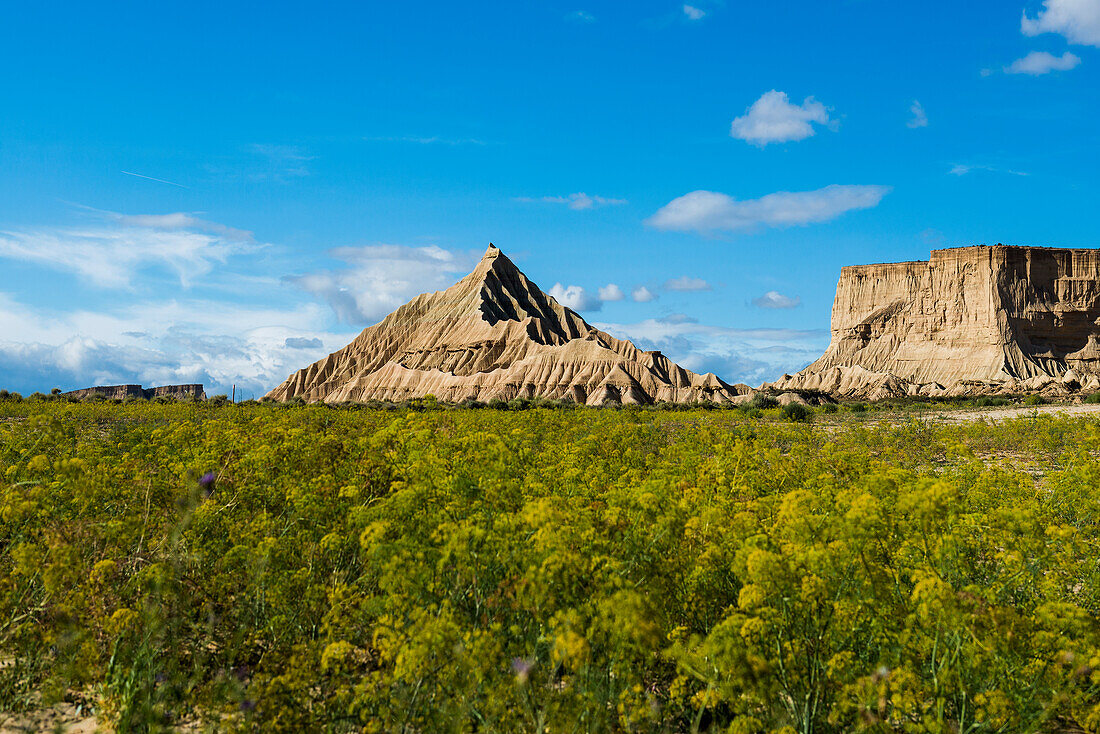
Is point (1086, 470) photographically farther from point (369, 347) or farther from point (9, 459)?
point (369, 347)

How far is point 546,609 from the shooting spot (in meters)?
4.28

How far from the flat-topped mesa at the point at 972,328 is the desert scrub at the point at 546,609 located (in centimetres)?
9424

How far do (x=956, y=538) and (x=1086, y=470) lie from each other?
16.2ft

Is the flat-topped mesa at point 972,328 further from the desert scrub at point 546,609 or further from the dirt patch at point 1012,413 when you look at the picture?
the desert scrub at point 546,609

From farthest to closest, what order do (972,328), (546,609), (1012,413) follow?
(972,328), (1012,413), (546,609)

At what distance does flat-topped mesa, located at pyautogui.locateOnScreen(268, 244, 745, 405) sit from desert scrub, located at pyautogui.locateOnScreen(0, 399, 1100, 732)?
210 feet

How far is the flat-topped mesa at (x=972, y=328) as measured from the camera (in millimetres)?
94750

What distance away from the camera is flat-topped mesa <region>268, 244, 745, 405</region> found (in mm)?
78688

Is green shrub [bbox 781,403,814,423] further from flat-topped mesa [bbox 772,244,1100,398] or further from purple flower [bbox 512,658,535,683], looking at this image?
flat-topped mesa [bbox 772,244,1100,398]

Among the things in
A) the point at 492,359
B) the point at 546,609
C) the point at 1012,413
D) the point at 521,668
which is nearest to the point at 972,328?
the point at 492,359

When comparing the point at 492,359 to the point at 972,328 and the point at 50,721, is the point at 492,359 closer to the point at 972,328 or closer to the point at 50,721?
the point at 972,328

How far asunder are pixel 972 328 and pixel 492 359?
67244 mm

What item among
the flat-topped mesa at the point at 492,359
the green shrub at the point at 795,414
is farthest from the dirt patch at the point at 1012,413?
the flat-topped mesa at the point at 492,359

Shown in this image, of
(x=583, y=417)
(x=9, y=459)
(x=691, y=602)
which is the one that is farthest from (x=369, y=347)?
(x=691, y=602)
